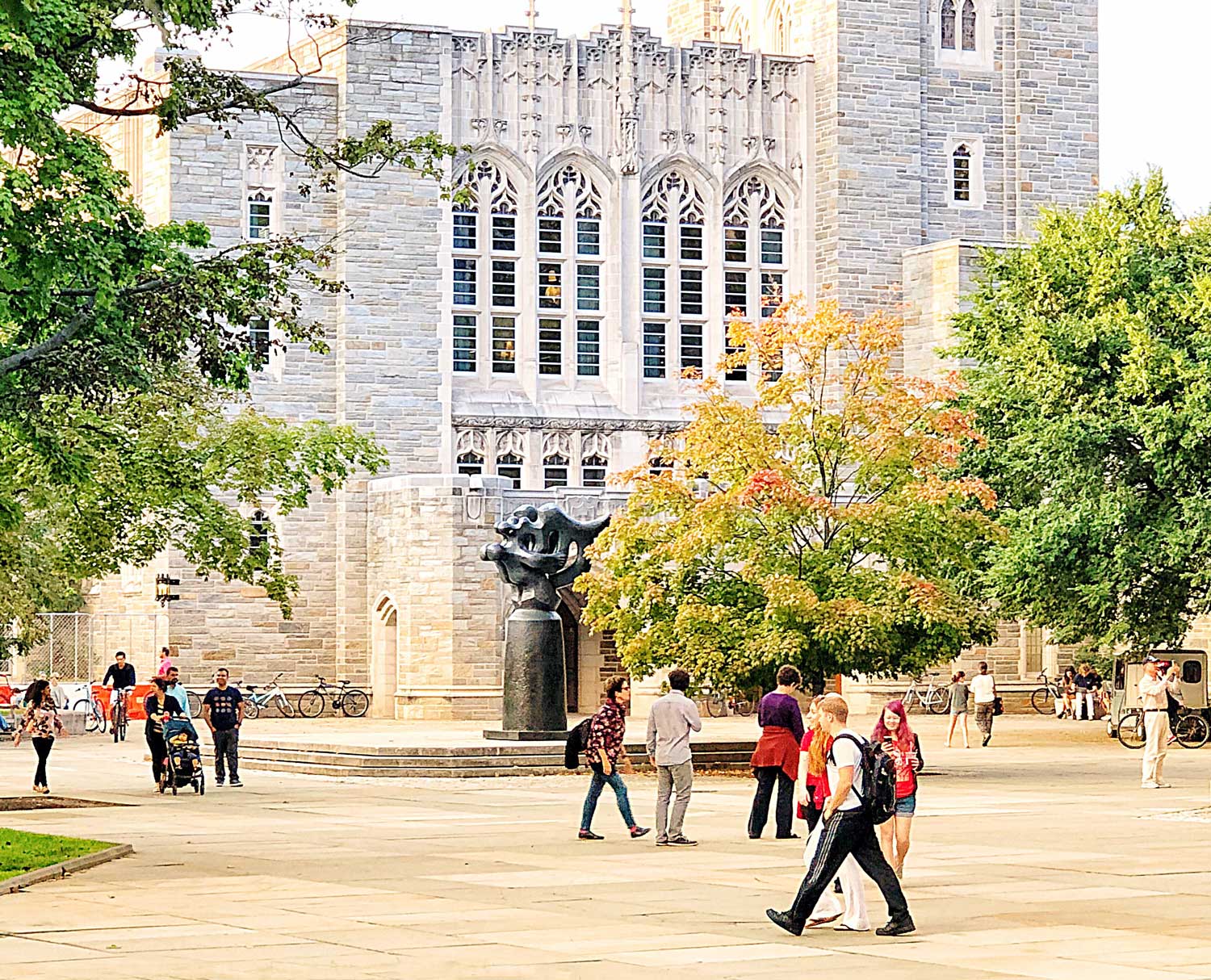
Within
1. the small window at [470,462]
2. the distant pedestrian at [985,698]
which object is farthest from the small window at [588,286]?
the distant pedestrian at [985,698]

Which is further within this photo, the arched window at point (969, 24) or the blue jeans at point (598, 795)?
the arched window at point (969, 24)

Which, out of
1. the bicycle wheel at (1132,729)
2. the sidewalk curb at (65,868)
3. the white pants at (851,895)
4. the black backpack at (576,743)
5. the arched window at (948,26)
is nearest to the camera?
the white pants at (851,895)

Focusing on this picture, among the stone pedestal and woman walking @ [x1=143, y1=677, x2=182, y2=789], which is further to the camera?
the stone pedestal

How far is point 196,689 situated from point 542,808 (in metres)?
24.7

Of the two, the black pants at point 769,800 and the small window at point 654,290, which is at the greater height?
the small window at point 654,290

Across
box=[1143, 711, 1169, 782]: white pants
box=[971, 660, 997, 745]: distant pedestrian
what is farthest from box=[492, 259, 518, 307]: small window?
box=[1143, 711, 1169, 782]: white pants

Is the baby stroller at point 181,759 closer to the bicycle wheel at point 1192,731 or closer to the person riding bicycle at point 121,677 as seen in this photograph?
the person riding bicycle at point 121,677

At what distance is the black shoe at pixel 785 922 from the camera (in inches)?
543

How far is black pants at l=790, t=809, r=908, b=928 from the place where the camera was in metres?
13.7

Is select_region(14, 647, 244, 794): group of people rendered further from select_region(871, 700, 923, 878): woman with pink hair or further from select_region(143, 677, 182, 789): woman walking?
select_region(871, 700, 923, 878): woman with pink hair

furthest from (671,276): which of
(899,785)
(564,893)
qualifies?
(899,785)

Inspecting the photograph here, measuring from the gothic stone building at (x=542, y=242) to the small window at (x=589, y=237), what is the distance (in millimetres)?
67

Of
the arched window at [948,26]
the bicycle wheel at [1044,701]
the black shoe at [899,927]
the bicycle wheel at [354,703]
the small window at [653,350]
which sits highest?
the arched window at [948,26]

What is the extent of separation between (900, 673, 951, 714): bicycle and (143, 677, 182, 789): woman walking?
26806 mm
